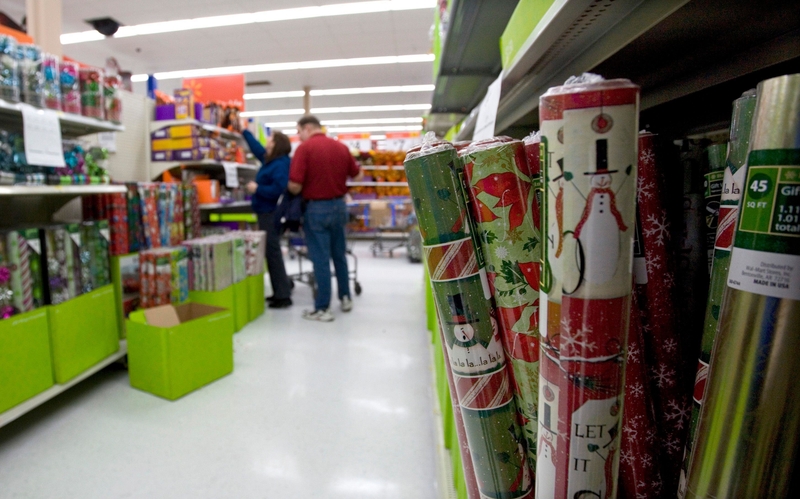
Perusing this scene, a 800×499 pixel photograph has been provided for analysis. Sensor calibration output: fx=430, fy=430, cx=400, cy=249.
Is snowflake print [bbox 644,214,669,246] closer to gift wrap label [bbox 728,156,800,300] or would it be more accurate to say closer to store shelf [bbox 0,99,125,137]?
gift wrap label [bbox 728,156,800,300]

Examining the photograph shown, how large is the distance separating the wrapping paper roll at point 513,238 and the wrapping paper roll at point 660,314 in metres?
0.11

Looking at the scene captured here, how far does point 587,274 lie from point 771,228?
0.39ft

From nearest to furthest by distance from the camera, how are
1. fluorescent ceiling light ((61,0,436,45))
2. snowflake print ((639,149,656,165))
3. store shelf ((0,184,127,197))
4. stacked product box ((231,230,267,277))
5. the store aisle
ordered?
snowflake print ((639,149,656,165)), the store aisle, store shelf ((0,184,127,197)), stacked product box ((231,230,267,277)), fluorescent ceiling light ((61,0,436,45))

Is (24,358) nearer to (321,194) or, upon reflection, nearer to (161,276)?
(161,276)

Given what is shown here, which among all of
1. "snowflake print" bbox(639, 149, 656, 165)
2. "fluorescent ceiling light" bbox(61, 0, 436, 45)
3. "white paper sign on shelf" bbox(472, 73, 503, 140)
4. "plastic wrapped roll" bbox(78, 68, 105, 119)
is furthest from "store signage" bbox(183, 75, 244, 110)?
"snowflake print" bbox(639, 149, 656, 165)

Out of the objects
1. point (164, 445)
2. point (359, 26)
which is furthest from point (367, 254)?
point (164, 445)

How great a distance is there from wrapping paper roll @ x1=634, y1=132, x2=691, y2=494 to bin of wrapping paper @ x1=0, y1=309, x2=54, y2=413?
2.16 meters

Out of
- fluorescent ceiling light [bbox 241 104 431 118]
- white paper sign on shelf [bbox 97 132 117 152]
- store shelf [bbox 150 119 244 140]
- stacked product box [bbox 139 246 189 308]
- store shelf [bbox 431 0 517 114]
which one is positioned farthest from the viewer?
fluorescent ceiling light [bbox 241 104 431 118]

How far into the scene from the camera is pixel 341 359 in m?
2.67

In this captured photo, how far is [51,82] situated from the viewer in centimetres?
191

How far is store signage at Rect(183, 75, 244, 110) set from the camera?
4656 mm

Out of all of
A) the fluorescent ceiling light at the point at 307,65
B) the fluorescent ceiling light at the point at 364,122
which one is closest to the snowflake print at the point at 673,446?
the fluorescent ceiling light at the point at 307,65

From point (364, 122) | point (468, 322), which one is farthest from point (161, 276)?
point (364, 122)

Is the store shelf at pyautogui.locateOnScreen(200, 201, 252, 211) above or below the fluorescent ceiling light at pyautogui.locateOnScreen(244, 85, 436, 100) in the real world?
below
